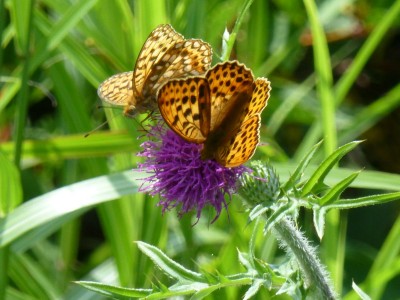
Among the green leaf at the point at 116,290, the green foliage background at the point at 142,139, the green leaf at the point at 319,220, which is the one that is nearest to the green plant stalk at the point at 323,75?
the green foliage background at the point at 142,139

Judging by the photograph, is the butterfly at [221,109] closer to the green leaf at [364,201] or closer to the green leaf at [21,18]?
the green leaf at [364,201]

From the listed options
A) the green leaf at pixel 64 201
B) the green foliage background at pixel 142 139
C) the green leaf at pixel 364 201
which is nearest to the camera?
the green leaf at pixel 364 201

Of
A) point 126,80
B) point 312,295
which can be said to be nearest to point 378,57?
point 126,80

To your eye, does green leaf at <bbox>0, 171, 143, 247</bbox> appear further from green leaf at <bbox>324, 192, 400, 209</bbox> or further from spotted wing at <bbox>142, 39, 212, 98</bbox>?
green leaf at <bbox>324, 192, 400, 209</bbox>

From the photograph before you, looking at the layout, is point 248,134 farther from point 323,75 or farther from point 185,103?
point 323,75

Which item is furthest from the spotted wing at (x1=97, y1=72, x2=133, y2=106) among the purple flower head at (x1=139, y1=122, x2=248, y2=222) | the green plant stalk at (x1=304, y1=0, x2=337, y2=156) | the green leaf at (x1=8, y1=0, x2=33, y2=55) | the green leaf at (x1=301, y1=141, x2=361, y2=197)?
the green plant stalk at (x1=304, y1=0, x2=337, y2=156)

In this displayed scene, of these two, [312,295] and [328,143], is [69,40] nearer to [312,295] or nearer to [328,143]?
[328,143]

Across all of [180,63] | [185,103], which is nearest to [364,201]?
[185,103]
